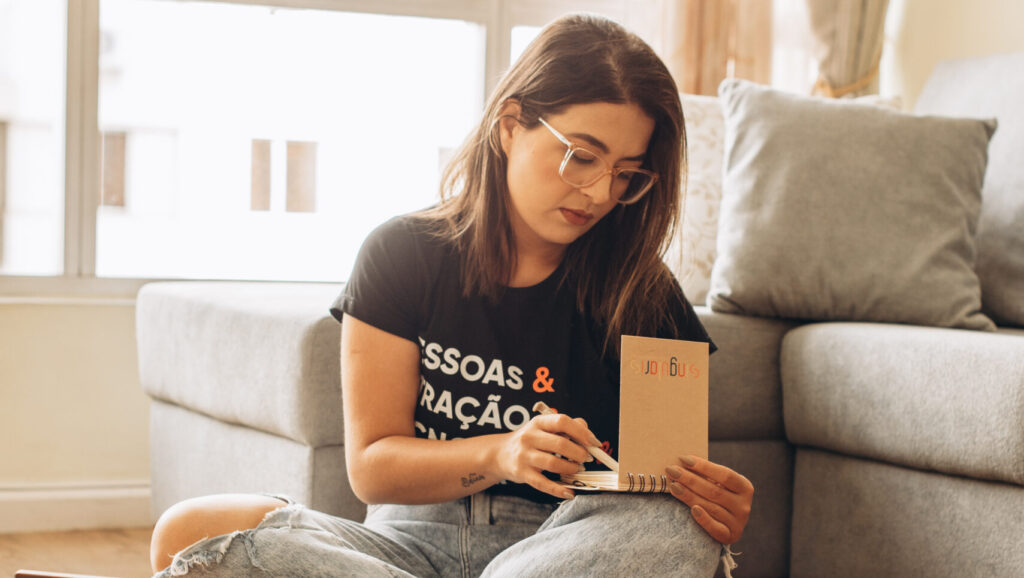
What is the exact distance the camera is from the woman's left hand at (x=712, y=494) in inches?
40.5

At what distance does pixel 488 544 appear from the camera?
1.15 metres

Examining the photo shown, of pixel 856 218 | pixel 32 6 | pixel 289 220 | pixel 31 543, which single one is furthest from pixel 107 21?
pixel 856 218

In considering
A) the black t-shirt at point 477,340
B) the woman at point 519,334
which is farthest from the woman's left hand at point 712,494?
the black t-shirt at point 477,340

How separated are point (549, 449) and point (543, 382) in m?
0.25

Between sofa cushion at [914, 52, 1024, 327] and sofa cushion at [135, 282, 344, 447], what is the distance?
128 centimetres

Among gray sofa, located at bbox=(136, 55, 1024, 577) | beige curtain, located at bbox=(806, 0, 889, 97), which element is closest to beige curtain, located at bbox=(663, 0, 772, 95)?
beige curtain, located at bbox=(806, 0, 889, 97)

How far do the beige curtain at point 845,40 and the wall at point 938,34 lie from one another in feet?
0.38

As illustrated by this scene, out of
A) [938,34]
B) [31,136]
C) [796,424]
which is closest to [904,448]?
[796,424]

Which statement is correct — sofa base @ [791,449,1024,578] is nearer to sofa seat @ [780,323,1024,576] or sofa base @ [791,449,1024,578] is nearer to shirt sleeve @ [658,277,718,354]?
sofa seat @ [780,323,1024,576]

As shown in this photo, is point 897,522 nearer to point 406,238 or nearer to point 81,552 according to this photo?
point 406,238

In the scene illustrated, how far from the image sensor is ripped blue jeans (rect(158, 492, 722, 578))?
96 cm

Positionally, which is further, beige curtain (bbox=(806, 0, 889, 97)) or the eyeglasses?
beige curtain (bbox=(806, 0, 889, 97))

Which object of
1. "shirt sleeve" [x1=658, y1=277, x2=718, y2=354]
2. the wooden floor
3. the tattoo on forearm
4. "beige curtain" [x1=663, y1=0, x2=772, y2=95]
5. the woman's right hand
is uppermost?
"beige curtain" [x1=663, y1=0, x2=772, y2=95]

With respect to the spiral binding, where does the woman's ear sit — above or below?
above
